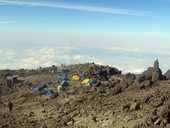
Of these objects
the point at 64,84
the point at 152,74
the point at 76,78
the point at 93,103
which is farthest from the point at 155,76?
the point at 76,78

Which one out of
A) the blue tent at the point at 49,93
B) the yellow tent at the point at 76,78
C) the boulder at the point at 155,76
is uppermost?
the boulder at the point at 155,76

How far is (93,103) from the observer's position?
34.3m

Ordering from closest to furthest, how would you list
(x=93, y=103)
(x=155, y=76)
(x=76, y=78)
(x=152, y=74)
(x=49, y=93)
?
(x=93, y=103)
(x=155, y=76)
(x=152, y=74)
(x=49, y=93)
(x=76, y=78)

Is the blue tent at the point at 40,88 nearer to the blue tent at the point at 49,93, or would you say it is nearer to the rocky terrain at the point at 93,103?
the rocky terrain at the point at 93,103

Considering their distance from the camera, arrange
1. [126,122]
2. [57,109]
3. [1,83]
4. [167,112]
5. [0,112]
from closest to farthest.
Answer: [167,112] < [126,122] < [57,109] < [0,112] < [1,83]

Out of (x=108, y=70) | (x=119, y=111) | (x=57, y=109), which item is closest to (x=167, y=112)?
(x=119, y=111)

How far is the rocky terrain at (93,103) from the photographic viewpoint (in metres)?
28.3

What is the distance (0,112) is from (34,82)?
1472cm

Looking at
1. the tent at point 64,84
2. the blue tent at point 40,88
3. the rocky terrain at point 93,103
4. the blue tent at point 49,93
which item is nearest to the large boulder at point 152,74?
the rocky terrain at point 93,103

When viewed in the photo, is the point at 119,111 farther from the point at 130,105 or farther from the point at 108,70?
the point at 108,70

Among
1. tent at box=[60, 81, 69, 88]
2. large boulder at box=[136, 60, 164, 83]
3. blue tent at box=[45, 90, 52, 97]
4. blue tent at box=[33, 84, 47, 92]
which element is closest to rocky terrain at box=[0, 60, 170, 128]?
large boulder at box=[136, 60, 164, 83]

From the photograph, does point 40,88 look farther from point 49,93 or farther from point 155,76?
point 155,76

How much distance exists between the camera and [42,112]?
35.8 metres

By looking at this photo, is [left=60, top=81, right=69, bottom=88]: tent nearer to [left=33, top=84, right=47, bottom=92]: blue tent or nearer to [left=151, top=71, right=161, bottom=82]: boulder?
[left=33, top=84, right=47, bottom=92]: blue tent
